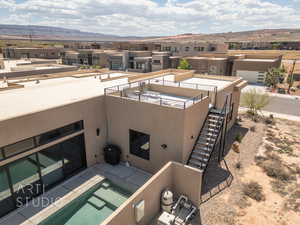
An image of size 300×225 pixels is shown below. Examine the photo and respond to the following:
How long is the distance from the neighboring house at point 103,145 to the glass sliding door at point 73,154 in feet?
0.17

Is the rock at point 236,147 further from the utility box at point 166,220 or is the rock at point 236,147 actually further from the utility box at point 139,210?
the utility box at point 139,210

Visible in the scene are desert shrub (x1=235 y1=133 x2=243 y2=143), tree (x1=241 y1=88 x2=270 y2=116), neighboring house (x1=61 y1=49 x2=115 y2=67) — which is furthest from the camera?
neighboring house (x1=61 y1=49 x2=115 y2=67)

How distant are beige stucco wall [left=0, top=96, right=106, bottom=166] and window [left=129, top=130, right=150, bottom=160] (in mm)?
1926

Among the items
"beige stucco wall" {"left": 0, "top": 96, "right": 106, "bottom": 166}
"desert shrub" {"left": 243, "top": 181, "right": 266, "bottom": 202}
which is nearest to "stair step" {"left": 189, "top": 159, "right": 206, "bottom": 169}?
"desert shrub" {"left": 243, "top": 181, "right": 266, "bottom": 202}

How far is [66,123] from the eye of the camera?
1020 centimetres

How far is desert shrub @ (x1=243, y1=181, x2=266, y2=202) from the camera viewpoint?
9875 mm

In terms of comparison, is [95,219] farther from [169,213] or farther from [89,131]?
[89,131]

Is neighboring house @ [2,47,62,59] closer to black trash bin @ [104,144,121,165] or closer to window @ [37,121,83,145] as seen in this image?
Result: window @ [37,121,83,145]

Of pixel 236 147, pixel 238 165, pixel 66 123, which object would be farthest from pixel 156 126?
pixel 236 147

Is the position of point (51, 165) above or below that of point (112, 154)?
above

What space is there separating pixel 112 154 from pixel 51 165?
130 inches

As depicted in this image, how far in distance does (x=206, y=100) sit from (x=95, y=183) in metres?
7.68

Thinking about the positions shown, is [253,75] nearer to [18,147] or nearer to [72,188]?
[72,188]

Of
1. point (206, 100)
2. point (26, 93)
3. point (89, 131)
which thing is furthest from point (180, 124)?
point (26, 93)
